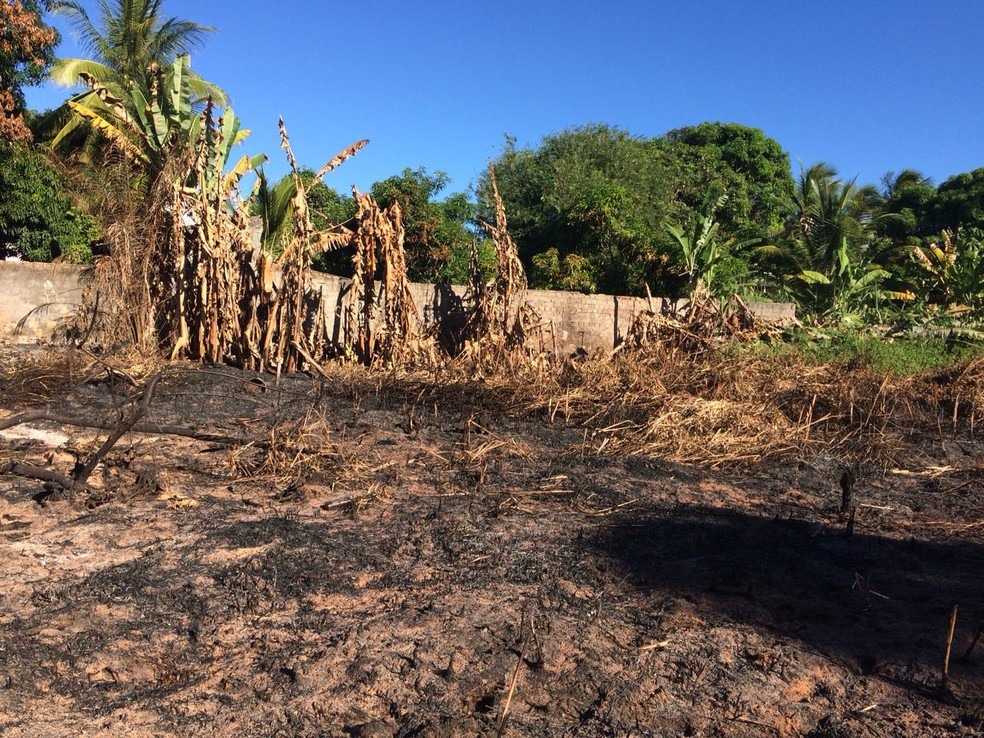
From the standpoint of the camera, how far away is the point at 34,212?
16.0 m

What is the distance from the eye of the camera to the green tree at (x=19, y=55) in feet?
48.9

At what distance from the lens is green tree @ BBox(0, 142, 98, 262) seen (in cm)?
1577

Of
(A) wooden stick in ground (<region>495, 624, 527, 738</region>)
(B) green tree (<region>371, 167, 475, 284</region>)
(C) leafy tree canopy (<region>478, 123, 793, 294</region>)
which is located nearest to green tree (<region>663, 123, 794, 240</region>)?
(C) leafy tree canopy (<region>478, 123, 793, 294</region>)

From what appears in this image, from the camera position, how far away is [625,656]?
3172 millimetres

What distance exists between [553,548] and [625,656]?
114 centimetres

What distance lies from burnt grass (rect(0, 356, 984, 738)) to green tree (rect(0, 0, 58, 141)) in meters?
11.8

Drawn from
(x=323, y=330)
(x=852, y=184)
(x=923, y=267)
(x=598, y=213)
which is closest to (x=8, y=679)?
(x=323, y=330)

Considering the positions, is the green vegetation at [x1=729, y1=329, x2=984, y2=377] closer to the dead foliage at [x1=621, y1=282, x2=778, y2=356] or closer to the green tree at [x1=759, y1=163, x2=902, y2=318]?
the dead foliage at [x1=621, y1=282, x2=778, y2=356]

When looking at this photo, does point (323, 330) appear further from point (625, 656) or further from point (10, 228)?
point (10, 228)

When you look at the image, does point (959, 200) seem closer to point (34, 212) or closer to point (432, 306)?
point (432, 306)

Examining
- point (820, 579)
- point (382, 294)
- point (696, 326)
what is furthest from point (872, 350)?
point (820, 579)

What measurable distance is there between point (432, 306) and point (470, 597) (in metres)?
6.68

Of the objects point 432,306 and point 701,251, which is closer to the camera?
point 432,306

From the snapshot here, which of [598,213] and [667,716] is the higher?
[598,213]
